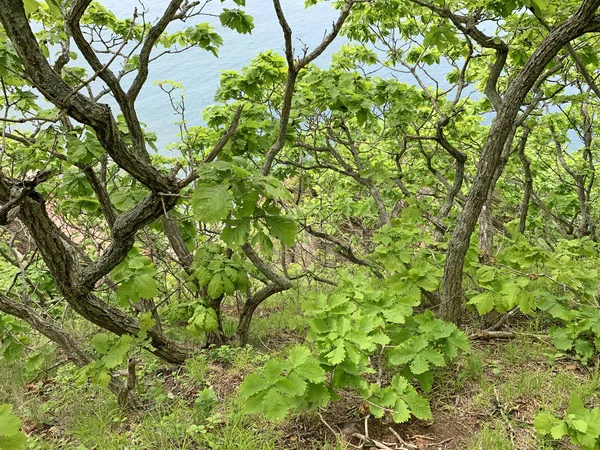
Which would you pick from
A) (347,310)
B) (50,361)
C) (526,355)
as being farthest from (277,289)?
(50,361)

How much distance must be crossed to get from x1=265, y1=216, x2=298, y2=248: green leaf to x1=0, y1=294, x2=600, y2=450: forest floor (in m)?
Answer: 1.16

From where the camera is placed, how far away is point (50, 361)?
3885 millimetres

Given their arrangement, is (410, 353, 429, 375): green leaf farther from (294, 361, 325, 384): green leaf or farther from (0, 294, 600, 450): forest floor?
(294, 361, 325, 384): green leaf

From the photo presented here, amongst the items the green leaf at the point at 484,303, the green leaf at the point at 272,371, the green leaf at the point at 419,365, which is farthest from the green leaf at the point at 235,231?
the green leaf at the point at 484,303

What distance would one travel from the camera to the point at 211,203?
152 cm

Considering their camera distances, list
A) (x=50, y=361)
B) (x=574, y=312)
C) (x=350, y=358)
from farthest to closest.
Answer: (x=50, y=361) < (x=574, y=312) < (x=350, y=358)

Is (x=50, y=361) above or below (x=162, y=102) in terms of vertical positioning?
below

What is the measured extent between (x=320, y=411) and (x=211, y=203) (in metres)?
1.58

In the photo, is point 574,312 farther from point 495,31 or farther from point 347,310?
point 495,31

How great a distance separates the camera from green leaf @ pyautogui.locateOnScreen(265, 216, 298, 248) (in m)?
1.70

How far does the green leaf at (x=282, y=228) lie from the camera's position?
170 centimetres

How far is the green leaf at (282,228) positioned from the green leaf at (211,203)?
0.78 ft

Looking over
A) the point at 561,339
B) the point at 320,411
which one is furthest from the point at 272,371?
the point at 561,339

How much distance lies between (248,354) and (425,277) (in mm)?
1565
